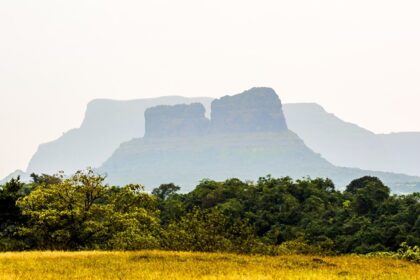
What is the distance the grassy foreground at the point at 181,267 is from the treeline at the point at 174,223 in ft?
30.1

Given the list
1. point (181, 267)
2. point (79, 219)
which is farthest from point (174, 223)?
point (181, 267)

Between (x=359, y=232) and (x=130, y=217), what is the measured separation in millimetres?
28400

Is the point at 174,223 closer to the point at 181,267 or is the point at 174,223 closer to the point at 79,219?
the point at 79,219

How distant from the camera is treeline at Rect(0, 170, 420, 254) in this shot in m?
45.0

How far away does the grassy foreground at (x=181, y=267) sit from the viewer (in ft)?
73.7

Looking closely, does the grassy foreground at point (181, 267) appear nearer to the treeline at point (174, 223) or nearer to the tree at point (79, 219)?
the treeline at point (174, 223)

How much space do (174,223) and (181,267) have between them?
23743 millimetres

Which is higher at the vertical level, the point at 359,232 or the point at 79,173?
the point at 79,173

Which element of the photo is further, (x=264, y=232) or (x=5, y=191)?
(x=264, y=232)

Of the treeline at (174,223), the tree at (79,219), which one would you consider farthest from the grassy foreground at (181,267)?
the tree at (79,219)

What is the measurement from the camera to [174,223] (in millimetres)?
49031

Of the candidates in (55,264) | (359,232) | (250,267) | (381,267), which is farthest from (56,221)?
(359,232)

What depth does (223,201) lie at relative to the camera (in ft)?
303

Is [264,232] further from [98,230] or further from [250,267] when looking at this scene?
[250,267]
